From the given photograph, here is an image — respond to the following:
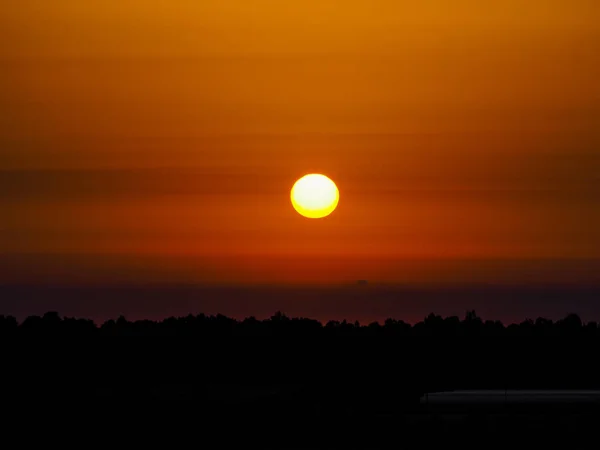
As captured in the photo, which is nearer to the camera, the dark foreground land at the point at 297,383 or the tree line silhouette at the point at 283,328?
the dark foreground land at the point at 297,383

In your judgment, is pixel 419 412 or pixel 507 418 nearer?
pixel 507 418

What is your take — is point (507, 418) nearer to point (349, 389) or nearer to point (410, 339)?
point (349, 389)

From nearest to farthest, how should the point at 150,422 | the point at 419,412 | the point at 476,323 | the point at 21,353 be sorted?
the point at 150,422, the point at 419,412, the point at 21,353, the point at 476,323

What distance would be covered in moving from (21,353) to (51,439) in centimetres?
6652

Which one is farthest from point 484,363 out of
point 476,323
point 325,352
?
point 476,323

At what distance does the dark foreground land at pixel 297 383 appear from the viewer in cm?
5566

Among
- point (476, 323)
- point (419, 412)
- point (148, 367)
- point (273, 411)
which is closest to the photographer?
point (273, 411)

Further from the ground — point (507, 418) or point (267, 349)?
point (267, 349)

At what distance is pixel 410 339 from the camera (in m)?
150

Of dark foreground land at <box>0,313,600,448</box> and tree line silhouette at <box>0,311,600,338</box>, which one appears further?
tree line silhouette at <box>0,311,600,338</box>

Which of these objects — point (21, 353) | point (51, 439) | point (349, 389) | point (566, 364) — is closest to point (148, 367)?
point (21, 353)

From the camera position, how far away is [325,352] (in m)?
136

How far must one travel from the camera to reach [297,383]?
371 ft

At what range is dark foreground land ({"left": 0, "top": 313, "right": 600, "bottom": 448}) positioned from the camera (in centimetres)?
5566
